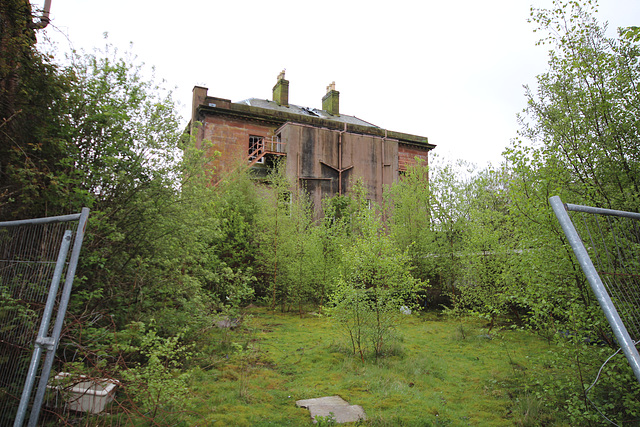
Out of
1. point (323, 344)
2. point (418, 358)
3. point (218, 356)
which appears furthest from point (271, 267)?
point (418, 358)

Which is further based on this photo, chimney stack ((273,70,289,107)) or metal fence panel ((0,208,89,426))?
chimney stack ((273,70,289,107))

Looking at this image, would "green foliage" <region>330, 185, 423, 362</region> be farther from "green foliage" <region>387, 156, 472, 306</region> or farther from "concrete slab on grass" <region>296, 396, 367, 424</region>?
"green foliage" <region>387, 156, 472, 306</region>

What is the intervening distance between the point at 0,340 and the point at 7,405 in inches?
27.1

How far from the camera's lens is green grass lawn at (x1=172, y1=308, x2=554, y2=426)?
580 cm

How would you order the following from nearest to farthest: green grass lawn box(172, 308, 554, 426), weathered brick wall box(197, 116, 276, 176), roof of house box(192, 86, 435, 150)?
green grass lawn box(172, 308, 554, 426), weathered brick wall box(197, 116, 276, 176), roof of house box(192, 86, 435, 150)

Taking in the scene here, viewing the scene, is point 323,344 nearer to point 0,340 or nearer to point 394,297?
point 394,297

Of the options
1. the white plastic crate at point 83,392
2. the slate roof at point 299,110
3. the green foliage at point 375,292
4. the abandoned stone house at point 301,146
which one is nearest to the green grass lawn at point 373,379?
the green foliage at point 375,292

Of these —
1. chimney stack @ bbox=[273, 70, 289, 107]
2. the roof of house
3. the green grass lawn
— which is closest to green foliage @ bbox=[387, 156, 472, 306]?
the green grass lawn

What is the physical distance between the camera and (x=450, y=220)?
16.7 meters

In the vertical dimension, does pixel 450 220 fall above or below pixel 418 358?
above

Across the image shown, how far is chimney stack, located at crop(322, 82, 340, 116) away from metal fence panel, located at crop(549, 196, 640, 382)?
2557cm

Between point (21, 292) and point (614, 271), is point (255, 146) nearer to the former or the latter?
point (21, 292)

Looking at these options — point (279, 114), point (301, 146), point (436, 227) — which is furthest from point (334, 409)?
point (279, 114)

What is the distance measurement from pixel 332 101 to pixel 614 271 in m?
27.1
